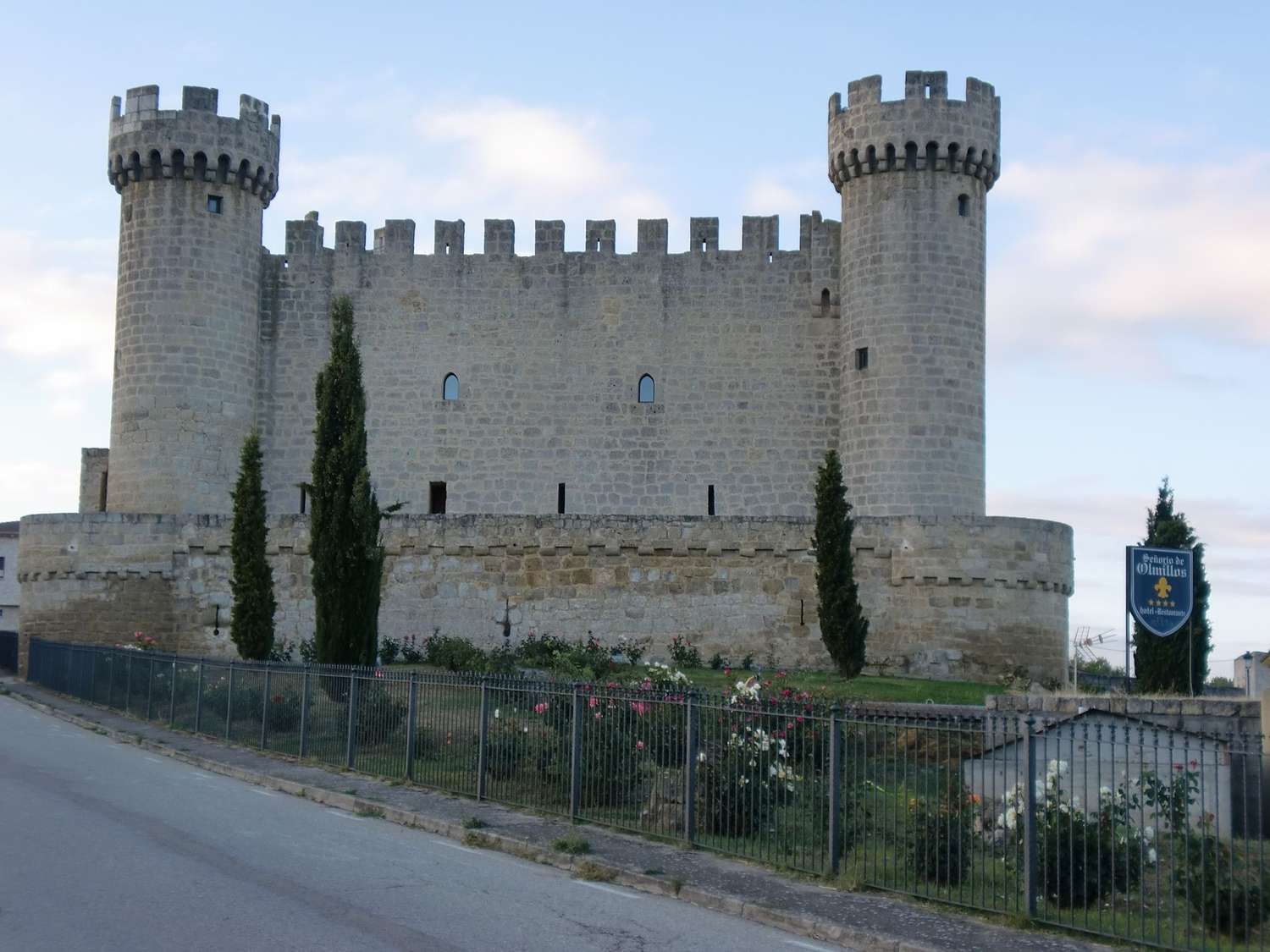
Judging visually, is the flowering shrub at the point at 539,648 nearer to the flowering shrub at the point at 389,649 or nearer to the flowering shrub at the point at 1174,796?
the flowering shrub at the point at 389,649

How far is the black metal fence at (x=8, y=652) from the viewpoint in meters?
38.1

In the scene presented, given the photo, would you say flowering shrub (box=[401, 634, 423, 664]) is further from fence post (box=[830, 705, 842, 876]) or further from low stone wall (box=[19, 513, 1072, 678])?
fence post (box=[830, 705, 842, 876])

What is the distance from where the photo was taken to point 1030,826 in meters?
10.2

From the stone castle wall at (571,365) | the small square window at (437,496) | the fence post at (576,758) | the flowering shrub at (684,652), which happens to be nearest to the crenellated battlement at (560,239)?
the stone castle wall at (571,365)

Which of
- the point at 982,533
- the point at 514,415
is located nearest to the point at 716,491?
the point at 514,415

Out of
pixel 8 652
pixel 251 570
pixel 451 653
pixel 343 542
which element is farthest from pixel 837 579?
pixel 8 652

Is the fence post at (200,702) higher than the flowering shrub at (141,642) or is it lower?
lower

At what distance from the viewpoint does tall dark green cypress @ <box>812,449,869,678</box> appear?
2680cm

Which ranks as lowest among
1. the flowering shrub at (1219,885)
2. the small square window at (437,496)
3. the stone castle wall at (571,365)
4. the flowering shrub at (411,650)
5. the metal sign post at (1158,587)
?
the flowering shrub at (1219,885)

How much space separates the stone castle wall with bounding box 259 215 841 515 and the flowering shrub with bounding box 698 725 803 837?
22.9 metres

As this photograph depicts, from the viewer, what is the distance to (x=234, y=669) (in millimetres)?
21391

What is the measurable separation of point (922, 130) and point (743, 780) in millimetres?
23436

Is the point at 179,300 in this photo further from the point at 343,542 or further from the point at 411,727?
the point at 411,727

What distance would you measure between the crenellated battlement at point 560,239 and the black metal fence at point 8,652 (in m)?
12.3
